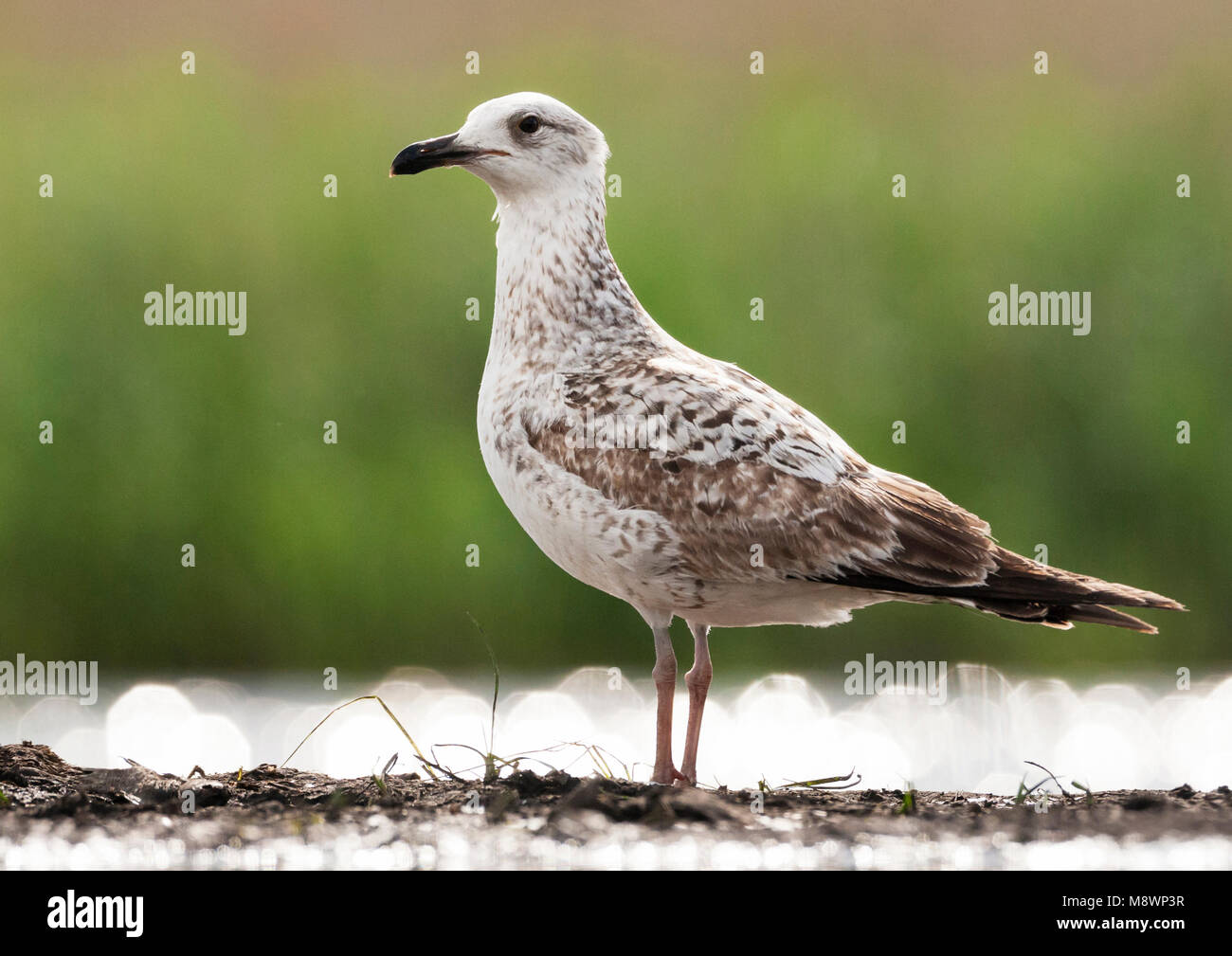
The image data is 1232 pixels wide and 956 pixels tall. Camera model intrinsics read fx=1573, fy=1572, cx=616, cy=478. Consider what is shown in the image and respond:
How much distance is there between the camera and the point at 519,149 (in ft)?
21.5

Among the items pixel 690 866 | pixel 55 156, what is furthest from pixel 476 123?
pixel 55 156

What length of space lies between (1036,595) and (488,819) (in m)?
2.18

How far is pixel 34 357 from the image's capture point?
9922 mm

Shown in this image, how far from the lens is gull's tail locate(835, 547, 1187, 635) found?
575 centimetres

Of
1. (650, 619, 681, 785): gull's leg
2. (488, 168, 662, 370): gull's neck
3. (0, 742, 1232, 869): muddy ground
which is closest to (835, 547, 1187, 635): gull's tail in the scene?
A: (0, 742, 1232, 869): muddy ground

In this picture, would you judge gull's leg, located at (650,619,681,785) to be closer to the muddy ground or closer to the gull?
the gull

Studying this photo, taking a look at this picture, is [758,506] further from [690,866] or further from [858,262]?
[858,262]

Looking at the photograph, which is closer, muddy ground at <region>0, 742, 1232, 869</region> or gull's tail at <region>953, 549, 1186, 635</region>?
muddy ground at <region>0, 742, 1232, 869</region>

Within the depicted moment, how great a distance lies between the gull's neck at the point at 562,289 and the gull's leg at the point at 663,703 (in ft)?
3.84

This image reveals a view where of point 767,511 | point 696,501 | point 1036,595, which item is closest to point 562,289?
point 696,501

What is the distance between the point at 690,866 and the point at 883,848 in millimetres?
640

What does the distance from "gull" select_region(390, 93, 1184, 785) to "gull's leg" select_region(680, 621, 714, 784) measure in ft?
0.04

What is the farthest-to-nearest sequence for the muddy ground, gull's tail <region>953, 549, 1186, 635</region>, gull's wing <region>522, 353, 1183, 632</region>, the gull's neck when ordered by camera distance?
the gull's neck
gull's wing <region>522, 353, 1183, 632</region>
gull's tail <region>953, 549, 1186, 635</region>
the muddy ground

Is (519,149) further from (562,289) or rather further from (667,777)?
(667,777)
